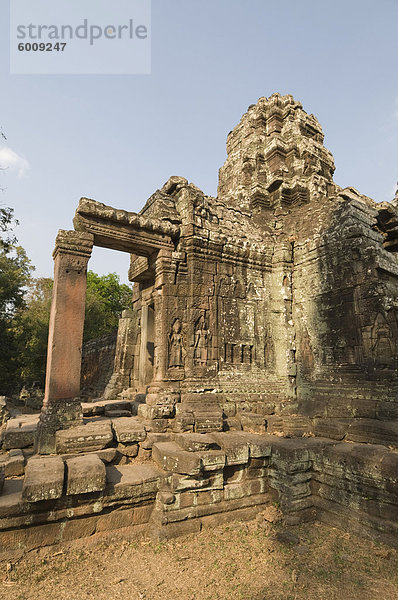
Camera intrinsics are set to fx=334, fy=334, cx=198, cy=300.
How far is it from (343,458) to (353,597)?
1.72 metres

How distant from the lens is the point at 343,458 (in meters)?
4.59

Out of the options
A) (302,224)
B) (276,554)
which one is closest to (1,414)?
(276,554)

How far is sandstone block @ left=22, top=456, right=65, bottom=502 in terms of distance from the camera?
132 inches

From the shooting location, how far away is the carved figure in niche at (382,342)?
18.8ft

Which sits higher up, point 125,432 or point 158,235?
point 158,235

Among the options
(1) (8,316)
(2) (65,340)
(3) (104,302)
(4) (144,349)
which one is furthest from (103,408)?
(3) (104,302)

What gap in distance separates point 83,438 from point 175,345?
2261 millimetres

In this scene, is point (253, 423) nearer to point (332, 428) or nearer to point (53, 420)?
point (332, 428)

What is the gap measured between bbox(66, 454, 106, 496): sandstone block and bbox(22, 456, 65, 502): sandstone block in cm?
11

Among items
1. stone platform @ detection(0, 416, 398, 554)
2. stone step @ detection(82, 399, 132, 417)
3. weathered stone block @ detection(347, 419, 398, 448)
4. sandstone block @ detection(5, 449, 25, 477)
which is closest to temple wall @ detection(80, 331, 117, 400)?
stone step @ detection(82, 399, 132, 417)

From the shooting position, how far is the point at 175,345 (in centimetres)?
624

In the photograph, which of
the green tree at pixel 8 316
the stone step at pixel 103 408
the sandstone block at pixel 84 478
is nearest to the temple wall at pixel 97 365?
the green tree at pixel 8 316

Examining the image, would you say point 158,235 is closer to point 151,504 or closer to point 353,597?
point 151,504

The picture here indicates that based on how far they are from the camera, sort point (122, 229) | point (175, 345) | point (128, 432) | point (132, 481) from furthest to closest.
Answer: point (175, 345) < point (122, 229) < point (128, 432) < point (132, 481)
